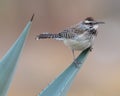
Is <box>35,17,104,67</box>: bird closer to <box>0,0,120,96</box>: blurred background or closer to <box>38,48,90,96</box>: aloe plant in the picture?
<box>38,48,90,96</box>: aloe plant

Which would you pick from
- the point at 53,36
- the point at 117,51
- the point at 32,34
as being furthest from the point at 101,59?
the point at 53,36

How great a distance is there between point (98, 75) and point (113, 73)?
0.17 meters

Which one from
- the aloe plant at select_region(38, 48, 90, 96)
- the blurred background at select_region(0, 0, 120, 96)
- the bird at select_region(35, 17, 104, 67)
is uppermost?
the aloe plant at select_region(38, 48, 90, 96)

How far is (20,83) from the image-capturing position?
18.6 feet

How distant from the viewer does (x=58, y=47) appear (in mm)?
6398

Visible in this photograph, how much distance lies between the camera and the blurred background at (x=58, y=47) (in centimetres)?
560

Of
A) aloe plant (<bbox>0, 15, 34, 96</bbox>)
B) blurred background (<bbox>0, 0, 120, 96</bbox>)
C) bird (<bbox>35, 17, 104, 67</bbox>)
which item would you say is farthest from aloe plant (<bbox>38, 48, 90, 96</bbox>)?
blurred background (<bbox>0, 0, 120, 96</bbox>)

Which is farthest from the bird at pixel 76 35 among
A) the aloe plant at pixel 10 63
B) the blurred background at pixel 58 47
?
the blurred background at pixel 58 47

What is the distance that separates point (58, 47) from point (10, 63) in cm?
452

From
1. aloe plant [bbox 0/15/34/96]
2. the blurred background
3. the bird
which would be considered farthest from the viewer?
the blurred background

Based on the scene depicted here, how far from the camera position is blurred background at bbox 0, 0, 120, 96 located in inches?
221

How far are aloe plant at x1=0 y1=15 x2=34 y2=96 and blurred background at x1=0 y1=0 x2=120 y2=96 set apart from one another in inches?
136

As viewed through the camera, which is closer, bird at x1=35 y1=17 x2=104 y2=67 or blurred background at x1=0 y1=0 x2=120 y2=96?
bird at x1=35 y1=17 x2=104 y2=67

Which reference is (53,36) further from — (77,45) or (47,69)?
(47,69)
